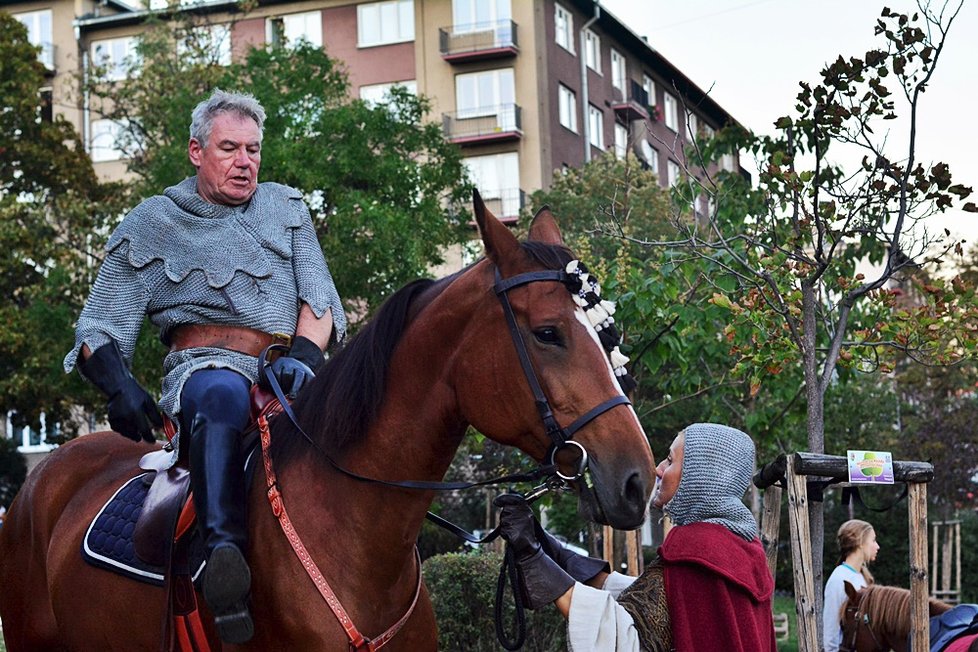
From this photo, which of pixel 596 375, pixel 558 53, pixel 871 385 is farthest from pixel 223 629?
pixel 558 53

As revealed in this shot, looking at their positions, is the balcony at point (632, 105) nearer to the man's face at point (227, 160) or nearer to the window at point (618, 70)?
the window at point (618, 70)

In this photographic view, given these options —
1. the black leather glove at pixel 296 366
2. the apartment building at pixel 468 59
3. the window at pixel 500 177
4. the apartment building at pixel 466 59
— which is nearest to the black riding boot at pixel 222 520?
the black leather glove at pixel 296 366

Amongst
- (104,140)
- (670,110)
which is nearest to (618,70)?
(670,110)

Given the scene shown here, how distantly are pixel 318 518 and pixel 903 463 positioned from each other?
362 cm

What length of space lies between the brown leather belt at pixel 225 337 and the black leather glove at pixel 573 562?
1.20 meters

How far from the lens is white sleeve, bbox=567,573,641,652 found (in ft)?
13.5

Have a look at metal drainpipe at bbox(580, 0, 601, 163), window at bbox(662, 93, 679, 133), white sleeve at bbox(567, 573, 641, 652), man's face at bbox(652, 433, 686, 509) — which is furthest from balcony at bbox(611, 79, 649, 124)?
white sleeve at bbox(567, 573, 641, 652)

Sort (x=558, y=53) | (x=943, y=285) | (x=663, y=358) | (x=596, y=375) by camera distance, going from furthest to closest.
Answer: (x=558, y=53)
(x=663, y=358)
(x=943, y=285)
(x=596, y=375)

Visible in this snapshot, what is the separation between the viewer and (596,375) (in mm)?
3541

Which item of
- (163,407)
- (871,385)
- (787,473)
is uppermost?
(163,407)

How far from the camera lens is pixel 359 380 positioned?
13.1ft

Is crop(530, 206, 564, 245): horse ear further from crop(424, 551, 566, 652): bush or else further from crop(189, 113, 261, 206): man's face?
crop(424, 551, 566, 652): bush

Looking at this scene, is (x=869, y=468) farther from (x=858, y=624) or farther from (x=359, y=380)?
(x=359, y=380)

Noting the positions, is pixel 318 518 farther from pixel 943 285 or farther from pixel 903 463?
pixel 943 285
